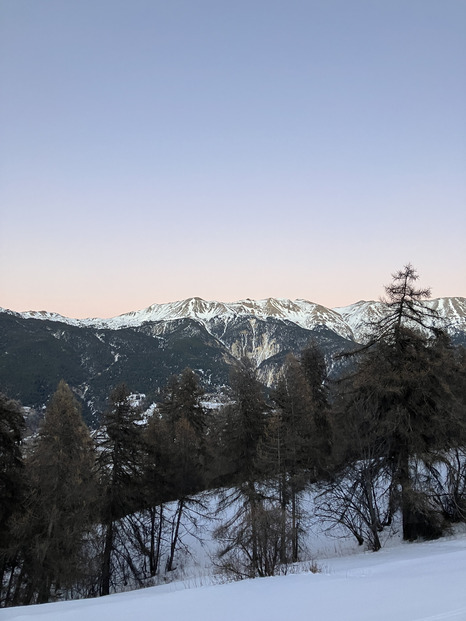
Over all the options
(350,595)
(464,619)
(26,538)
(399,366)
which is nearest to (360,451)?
(399,366)

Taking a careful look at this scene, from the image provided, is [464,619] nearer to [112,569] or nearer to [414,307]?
[414,307]

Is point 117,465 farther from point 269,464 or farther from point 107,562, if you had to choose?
point 269,464

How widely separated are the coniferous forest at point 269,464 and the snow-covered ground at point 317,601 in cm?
357

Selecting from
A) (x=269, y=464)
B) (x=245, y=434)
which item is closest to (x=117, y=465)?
(x=245, y=434)

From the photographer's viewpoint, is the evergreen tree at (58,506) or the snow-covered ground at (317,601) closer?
the snow-covered ground at (317,601)

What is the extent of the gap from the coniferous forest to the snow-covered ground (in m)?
3.57

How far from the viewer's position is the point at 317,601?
681cm

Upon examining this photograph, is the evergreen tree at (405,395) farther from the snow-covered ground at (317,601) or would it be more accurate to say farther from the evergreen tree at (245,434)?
the snow-covered ground at (317,601)

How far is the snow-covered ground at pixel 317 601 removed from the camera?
6.11 metres

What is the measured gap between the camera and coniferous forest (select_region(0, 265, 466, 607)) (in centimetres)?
1541

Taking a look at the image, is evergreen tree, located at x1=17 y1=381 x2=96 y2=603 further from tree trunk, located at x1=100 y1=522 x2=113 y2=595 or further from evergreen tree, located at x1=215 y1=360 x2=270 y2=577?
evergreen tree, located at x1=215 y1=360 x2=270 y2=577

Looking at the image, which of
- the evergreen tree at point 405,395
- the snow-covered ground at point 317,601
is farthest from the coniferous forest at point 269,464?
the snow-covered ground at point 317,601

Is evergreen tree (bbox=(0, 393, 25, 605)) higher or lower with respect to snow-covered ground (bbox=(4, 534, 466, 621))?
higher

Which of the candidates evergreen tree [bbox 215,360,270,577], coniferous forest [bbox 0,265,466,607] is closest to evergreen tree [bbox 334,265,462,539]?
coniferous forest [bbox 0,265,466,607]
